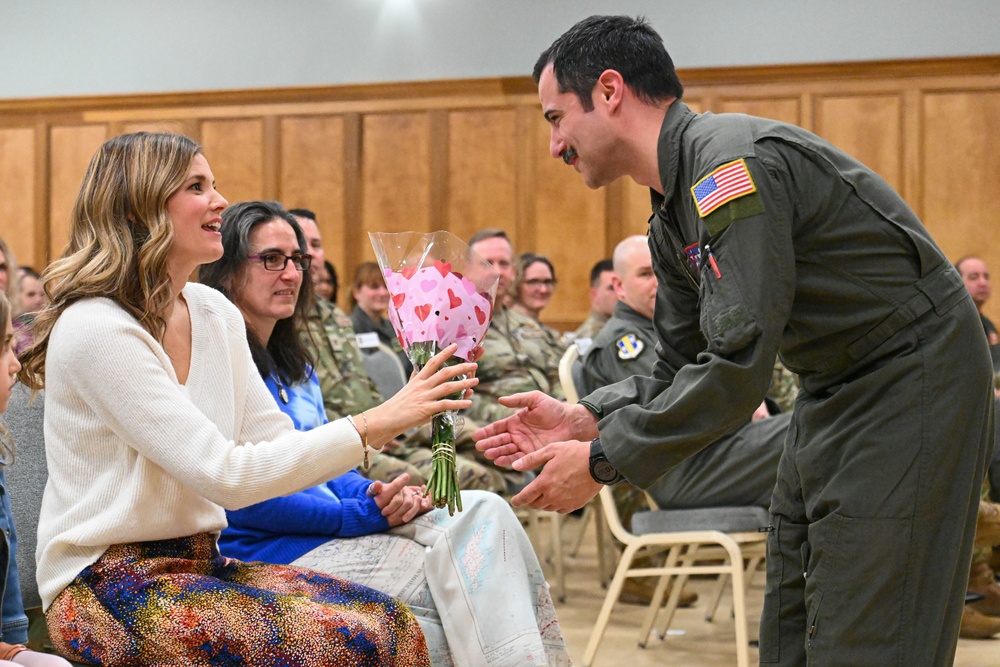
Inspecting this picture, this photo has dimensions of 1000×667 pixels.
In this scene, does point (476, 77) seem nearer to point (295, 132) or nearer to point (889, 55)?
point (295, 132)

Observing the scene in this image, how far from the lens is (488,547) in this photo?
2.31 m

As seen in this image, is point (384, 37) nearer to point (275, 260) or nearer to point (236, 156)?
point (236, 156)

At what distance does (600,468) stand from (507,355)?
10.1ft

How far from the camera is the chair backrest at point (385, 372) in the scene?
15.1 feet

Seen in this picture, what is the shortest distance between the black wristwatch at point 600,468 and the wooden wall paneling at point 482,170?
281 inches

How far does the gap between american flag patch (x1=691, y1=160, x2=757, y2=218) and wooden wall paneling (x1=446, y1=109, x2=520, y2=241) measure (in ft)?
23.7

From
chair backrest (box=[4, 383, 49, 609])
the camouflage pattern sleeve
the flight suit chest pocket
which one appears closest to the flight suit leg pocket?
the flight suit chest pocket

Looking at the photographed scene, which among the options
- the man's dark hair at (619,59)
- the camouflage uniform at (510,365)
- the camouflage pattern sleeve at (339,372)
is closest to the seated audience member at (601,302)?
the camouflage uniform at (510,365)

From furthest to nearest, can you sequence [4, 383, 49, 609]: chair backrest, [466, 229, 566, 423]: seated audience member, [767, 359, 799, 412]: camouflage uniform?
[466, 229, 566, 423]: seated audience member < [767, 359, 799, 412]: camouflage uniform < [4, 383, 49, 609]: chair backrest

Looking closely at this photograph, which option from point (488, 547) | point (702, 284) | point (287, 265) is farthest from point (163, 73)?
point (702, 284)

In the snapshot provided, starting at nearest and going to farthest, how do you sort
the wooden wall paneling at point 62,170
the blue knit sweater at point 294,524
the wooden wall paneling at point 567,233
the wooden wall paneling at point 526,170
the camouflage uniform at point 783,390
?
the blue knit sweater at point 294,524 → the camouflage uniform at point 783,390 → the wooden wall paneling at point 567,233 → the wooden wall paneling at point 526,170 → the wooden wall paneling at point 62,170

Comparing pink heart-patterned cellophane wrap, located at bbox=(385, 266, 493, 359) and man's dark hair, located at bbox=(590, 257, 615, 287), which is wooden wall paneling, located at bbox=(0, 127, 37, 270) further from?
pink heart-patterned cellophane wrap, located at bbox=(385, 266, 493, 359)

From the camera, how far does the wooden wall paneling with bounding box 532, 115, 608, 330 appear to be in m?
8.69

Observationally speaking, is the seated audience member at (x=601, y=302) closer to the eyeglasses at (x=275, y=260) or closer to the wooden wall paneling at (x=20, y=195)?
the eyeglasses at (x=275, y=260)
